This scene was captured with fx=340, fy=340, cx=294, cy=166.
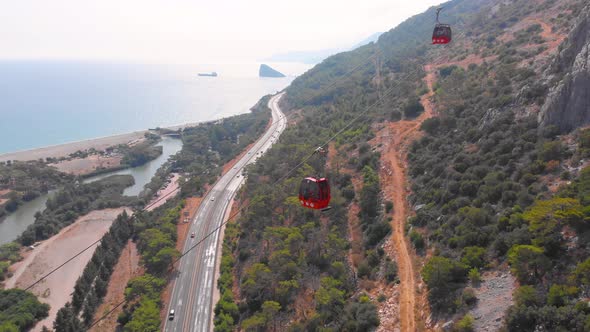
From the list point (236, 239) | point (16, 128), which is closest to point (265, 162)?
point (236, 239)

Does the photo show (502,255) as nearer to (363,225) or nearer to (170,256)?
(363,225)

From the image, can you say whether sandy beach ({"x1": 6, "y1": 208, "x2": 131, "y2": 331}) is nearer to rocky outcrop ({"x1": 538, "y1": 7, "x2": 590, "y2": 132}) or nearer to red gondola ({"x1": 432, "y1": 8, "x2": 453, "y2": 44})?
red gondola ({"x1": 432, "y1": 8, "x2": 453, "y2": 44})

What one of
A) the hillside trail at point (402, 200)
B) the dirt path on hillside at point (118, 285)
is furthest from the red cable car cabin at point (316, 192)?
the dirt path on hillside at point (118, 285)

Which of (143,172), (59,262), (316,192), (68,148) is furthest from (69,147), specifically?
(316,192)

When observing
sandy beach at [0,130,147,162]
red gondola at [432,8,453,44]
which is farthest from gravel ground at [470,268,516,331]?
sandy beach at [0,130,147,162]

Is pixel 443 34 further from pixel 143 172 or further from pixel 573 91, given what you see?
pixel 143 172
